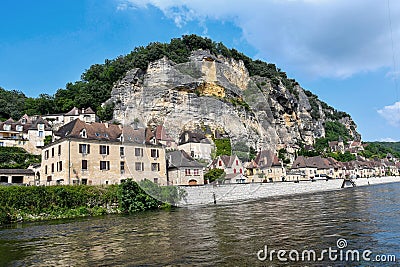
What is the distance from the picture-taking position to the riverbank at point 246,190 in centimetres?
3775

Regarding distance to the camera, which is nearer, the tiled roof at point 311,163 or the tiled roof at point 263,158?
the tiled roof at point 263,158

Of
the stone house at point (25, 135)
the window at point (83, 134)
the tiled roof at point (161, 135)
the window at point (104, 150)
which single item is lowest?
the tiled roof at point (161, 135)

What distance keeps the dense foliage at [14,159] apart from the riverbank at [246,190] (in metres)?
32.1

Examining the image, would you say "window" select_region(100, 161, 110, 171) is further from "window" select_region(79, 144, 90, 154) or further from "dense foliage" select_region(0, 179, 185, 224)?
"dense foliage" select_region(0, 179, 185, 224)

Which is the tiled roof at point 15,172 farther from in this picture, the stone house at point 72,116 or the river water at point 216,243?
the stone house at point 72,116

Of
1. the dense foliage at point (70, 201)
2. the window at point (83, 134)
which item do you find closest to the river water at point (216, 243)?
the dense foliage at point (70, 201)

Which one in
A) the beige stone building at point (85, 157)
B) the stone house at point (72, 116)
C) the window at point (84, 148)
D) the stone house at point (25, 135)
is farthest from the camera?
the stone house at point (72, 116)

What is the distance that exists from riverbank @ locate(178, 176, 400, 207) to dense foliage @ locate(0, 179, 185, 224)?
2194 millimetres

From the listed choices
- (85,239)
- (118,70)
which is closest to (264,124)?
(85,239)

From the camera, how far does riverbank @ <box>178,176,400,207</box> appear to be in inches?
1486

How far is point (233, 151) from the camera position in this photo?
33.5 ft

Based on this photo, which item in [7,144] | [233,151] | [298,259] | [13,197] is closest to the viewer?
[233,151]

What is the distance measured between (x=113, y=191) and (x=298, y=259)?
28.0 meters

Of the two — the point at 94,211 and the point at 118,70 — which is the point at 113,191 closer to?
the point at 94,211
